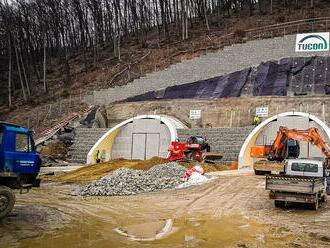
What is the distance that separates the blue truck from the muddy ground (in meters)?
0.81

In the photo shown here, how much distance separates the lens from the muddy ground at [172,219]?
1138 centimetres

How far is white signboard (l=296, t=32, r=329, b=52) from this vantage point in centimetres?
4019

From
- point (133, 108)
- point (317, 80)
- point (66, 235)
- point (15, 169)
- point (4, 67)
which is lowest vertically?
point (66, 235)

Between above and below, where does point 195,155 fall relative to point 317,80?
below

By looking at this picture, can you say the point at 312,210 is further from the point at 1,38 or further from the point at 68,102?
the point at 1,38

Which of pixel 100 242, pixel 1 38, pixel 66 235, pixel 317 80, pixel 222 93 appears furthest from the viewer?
pixel 1 38

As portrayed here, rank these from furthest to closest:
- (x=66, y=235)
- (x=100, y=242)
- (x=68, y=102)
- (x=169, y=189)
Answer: (x=68, y=102), (x=169, y=189), (x=66, y=235), (x=100, y=242)

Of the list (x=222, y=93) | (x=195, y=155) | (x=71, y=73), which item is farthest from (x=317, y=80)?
(x=71, y=73)

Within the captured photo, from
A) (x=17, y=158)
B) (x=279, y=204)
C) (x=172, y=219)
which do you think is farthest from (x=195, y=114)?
(x=17, y=158)

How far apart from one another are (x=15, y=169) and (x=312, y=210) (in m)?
10.1

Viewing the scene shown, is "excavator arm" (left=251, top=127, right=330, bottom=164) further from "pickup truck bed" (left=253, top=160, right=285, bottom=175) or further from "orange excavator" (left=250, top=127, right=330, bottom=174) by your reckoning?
"pickup truck bed" (left=253, top=160, right=285, bottom=175)

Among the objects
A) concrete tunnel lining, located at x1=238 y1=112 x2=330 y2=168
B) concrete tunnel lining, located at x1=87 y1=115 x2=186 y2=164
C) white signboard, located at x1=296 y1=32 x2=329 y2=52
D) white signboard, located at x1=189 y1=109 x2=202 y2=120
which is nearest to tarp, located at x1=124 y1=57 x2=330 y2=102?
white signboard, located at x1=296 y1=32 x2=329 y2=52

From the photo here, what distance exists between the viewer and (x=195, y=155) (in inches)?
1201

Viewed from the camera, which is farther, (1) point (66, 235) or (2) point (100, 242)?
(1) point (66, 235)
